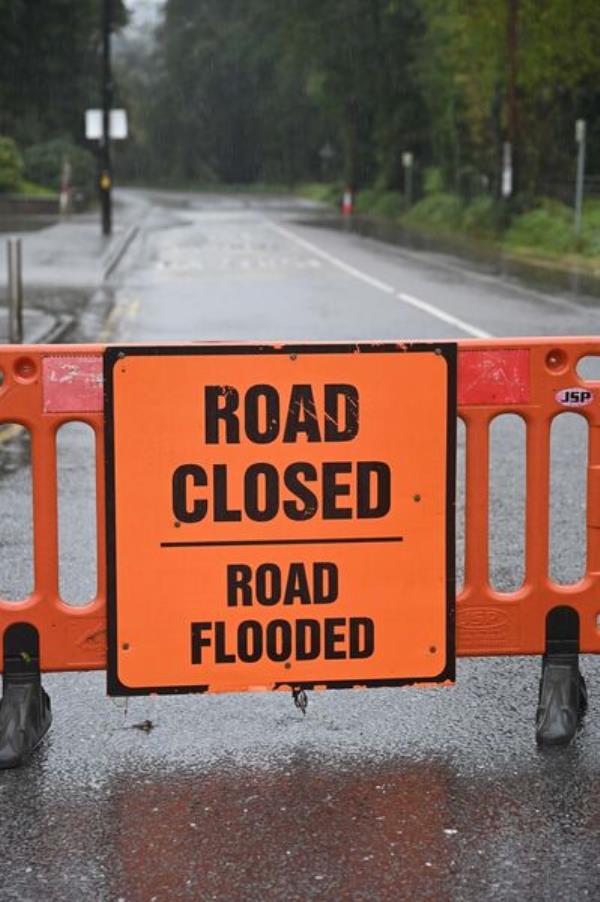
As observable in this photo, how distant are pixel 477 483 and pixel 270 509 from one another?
2.28 ft

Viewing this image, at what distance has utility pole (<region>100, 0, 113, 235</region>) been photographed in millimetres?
37500

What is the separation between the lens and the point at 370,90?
6488cm

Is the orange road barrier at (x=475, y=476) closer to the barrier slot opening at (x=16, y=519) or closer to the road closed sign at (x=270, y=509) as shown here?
the road closed sign at (x=270, y=509)

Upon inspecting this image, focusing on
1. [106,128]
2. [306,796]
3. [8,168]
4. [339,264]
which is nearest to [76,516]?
[306,796]

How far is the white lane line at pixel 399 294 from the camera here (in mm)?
17719

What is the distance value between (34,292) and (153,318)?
13.5 ft

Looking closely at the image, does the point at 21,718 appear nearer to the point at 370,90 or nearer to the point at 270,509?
the point at 270,509

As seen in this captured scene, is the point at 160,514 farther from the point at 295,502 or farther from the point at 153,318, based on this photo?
the point at 153,318

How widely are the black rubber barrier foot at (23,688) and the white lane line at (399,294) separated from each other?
39.9ft

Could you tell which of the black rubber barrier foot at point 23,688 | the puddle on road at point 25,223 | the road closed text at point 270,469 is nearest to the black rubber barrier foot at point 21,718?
the black rubber barrier foot at point 23,688

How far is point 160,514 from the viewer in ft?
15.4

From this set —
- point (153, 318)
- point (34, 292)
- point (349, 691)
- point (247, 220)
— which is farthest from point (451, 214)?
point (349, 691)

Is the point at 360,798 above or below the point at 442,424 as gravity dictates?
below

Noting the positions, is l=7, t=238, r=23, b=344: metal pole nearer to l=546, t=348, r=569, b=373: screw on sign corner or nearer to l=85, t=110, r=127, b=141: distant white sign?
l=546, t=348, r=569, b=373: screw on sign corner
